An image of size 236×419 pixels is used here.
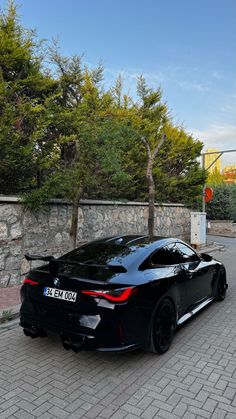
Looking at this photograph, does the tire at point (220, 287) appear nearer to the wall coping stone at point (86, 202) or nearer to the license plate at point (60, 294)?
the license plate at point (60, 294)

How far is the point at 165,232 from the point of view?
47.4ft

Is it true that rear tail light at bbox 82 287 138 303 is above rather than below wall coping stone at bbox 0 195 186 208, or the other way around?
below

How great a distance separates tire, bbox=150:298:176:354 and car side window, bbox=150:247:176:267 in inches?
19.1

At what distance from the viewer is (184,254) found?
5160 mm

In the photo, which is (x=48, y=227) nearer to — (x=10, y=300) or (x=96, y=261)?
(x=10, y=300)

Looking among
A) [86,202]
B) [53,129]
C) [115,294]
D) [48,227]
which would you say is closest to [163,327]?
[115,294]

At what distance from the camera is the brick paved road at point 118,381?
2.88m

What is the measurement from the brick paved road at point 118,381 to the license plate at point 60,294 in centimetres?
76

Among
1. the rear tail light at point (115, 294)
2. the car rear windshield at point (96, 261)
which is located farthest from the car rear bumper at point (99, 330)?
the car rear windshield at point (96, 261)

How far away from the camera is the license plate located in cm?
355

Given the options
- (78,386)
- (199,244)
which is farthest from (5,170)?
(199,244)

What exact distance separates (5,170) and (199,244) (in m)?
10.0

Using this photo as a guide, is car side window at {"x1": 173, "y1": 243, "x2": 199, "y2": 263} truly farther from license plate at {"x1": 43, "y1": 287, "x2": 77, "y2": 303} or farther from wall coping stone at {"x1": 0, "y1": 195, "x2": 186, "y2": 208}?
wall coping stone at {"x1": 0, "y1": 195, "x2": 186, "y2": 208}

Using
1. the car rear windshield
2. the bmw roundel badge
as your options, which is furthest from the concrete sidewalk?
the bmw roundel badge
